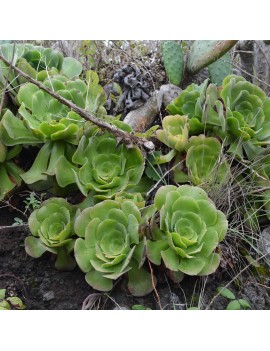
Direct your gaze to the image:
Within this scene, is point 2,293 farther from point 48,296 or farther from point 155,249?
point 155,249

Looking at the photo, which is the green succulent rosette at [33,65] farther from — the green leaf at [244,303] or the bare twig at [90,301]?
the green leaf at [244,303]

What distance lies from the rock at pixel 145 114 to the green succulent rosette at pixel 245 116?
361 millimetres

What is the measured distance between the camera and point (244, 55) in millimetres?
2688

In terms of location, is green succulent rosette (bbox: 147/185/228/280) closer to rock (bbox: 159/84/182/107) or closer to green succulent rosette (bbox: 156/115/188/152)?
green succulent rosette (bbox: 156/115/188/152)

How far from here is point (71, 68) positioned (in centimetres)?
202

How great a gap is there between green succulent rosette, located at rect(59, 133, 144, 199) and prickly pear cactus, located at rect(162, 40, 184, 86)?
700mm

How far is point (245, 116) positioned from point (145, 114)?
442 millimetres

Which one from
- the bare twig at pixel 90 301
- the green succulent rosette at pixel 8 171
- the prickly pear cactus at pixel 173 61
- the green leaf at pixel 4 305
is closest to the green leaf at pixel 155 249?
the bare twig at pixel 90 301

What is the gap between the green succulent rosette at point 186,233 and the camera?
1.35m

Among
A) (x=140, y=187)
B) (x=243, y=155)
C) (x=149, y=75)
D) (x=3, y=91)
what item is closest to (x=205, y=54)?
(x=149, y=75)

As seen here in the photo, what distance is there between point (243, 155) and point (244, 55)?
3.69 ft

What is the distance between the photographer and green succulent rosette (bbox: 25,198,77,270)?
148 cm

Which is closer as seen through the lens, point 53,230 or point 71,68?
point 53,230

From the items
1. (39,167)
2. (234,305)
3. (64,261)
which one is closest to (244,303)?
(234,305)
